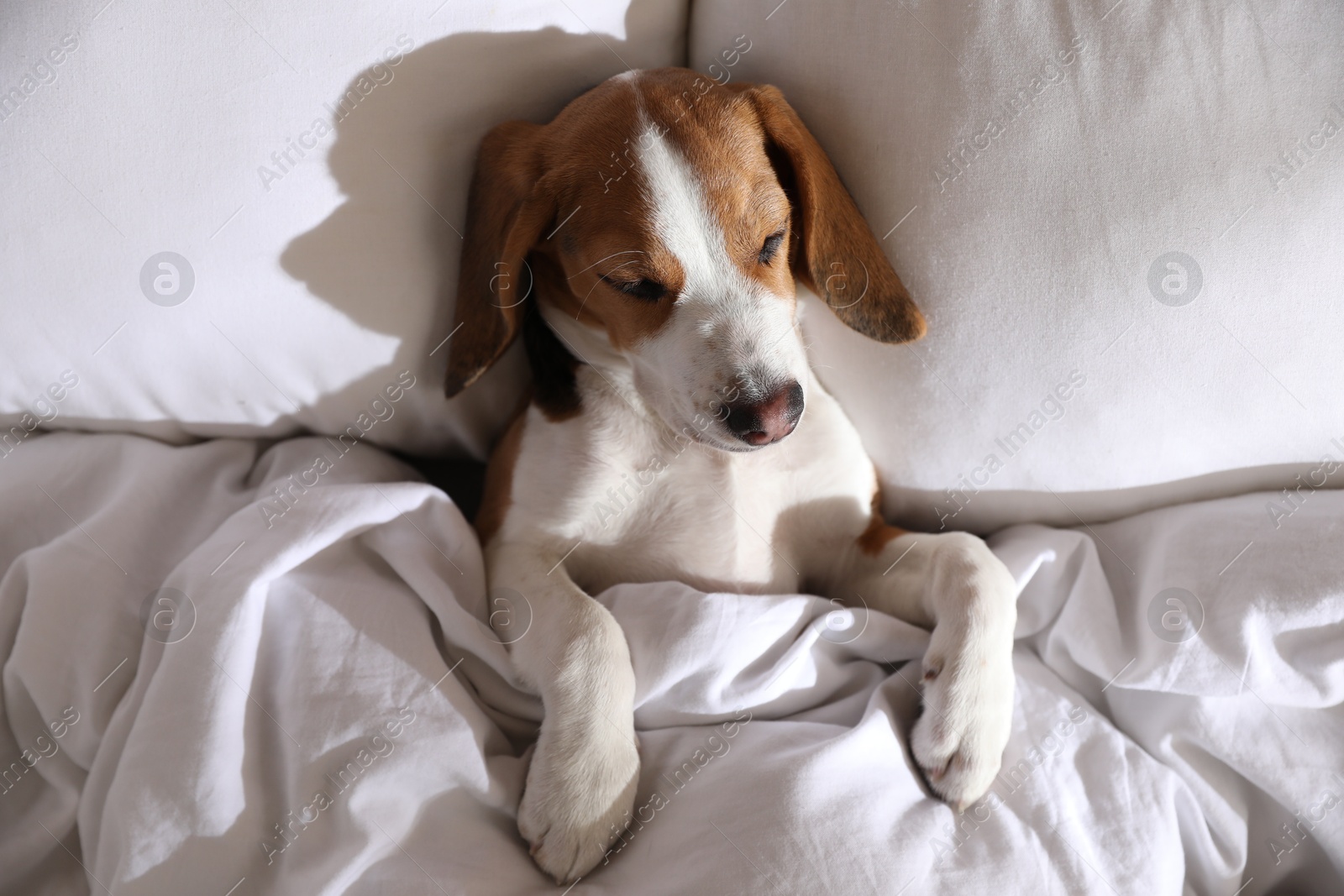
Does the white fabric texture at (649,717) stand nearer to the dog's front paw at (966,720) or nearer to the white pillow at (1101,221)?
the dog's front paw at (966,720)

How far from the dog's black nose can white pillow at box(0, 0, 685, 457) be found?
2.13 ft

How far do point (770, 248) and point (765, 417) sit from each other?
1.04ft

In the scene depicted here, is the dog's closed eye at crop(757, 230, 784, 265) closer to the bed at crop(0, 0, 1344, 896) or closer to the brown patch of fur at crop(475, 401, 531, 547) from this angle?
the bed at crop(0, 0, 1344, 896)

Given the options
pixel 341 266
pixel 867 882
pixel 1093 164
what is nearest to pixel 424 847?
pixel 867 882

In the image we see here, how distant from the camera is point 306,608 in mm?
1351

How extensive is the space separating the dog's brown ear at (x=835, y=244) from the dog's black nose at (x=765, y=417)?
0.86 feet

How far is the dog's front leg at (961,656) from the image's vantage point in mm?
1264

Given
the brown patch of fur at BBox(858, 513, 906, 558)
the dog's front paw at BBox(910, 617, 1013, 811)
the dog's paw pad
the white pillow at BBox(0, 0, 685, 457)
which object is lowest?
the dog's front paw at BBox(910, 617, 1013, 811)

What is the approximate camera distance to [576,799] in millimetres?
1201

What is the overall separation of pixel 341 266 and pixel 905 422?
1.07 meters

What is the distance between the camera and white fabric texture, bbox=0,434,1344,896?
45.6 inches

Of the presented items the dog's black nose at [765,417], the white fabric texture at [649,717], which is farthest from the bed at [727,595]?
the dog's black nose at [765,417]

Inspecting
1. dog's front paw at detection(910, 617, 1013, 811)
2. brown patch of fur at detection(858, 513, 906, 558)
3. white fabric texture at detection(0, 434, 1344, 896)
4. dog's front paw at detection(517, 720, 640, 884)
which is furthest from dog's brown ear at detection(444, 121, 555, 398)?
dog's front paw at detection(910, 617, 1013, 811)

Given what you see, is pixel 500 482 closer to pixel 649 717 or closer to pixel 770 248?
pixel 649 717
